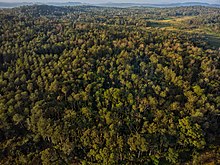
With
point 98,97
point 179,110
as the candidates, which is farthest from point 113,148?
point 179,110

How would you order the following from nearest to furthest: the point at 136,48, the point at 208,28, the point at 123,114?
the point at 123,114
the point at 136,48
the point at 208,28

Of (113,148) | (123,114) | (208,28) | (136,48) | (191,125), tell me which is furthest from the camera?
(208,28)

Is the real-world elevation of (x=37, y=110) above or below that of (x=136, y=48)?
below

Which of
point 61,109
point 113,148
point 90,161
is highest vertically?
point 61,109

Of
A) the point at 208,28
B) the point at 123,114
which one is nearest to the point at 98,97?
the point at 123,114

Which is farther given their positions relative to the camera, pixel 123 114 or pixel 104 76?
pixel 104 76

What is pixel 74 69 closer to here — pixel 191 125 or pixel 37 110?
pixel 37 110

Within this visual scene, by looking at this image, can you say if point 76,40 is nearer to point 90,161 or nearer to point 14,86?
point 14,86
